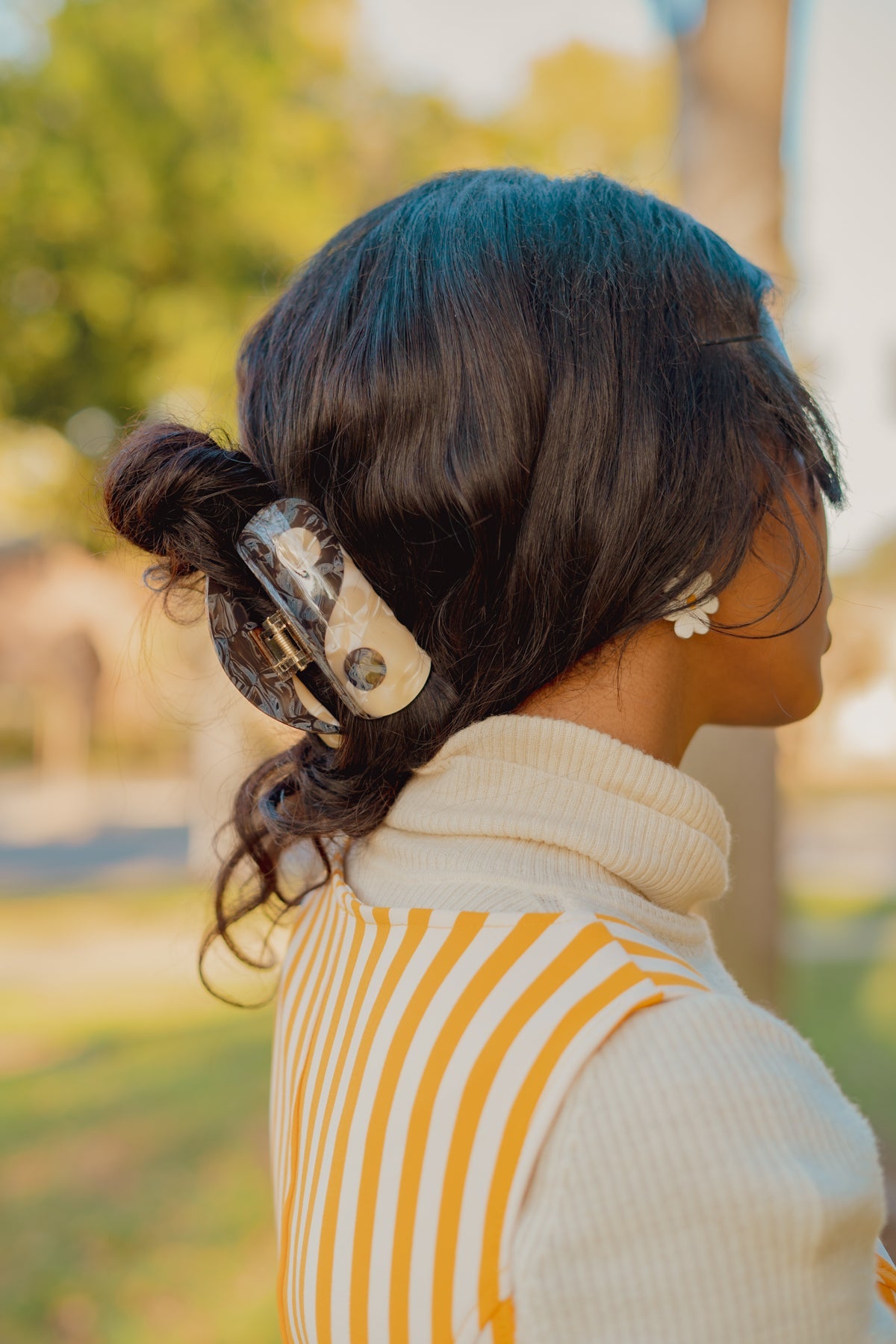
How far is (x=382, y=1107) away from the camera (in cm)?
96

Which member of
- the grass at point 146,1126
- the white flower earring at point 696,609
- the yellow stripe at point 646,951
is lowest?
the grass at point 146,1126

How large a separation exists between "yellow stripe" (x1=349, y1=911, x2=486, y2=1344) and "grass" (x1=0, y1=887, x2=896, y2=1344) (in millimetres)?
1015

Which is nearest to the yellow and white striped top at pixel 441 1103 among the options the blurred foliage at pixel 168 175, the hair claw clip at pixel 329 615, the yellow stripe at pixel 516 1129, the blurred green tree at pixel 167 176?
the yellow stripe at pixel 516 1129

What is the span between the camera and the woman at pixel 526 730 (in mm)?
808

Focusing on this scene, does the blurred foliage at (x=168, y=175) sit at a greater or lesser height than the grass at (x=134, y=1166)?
greater

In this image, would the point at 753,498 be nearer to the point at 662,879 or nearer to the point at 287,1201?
the point at 662,879

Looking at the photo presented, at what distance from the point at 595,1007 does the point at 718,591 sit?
501 mm

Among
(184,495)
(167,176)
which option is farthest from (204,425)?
(167,176)

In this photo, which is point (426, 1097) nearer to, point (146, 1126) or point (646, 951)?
point (646, 951)

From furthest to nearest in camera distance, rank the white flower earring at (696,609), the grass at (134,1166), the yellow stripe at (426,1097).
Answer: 1. the grass at (134,1166)
2. the white flower earring at (696,609)
3. the yellow stripe at (426,1097)

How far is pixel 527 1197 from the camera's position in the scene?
0.83m

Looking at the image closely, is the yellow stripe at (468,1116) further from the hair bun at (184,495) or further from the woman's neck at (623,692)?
the hair bun at (184,495)

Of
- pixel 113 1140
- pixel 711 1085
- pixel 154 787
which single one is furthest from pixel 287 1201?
pixel 154 787

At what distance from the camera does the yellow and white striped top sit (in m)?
0.84
